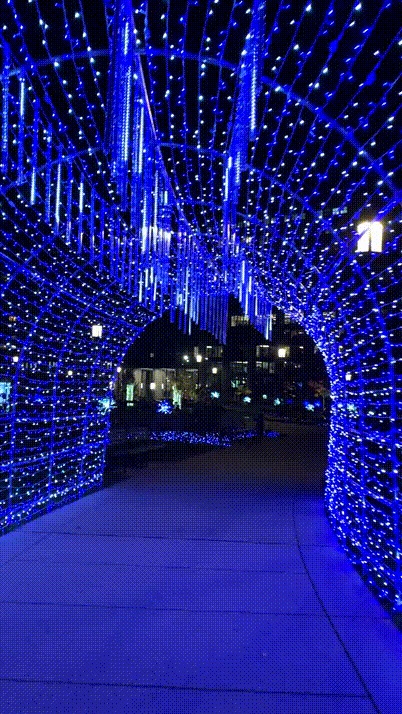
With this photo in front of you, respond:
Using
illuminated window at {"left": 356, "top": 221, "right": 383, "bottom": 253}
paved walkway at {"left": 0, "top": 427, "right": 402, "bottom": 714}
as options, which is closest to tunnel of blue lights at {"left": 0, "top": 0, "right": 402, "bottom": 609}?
illuminated window at {"left": 356, "top": 221, "right": 383, "bottom": 253}

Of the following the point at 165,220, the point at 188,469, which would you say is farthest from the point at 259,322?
the point at 165,220

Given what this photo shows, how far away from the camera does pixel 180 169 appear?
7402 millimetres

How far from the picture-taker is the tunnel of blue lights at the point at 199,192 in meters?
4.23

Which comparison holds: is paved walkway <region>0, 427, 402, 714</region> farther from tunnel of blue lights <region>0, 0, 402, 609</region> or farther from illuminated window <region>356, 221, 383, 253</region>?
illuminated window <region>356, 221, 383, 253</region>

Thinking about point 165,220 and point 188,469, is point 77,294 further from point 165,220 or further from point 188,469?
point 188,469

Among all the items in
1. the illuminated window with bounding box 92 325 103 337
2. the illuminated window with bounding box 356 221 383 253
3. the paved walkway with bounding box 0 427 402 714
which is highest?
the illuminated window with bounding box 356 221 383 253

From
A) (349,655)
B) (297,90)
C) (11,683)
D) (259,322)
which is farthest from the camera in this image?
(259,322)

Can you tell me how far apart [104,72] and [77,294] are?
3.66 meters

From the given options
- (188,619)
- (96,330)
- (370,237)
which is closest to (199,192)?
(96,330)

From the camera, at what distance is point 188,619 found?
15.9 ft

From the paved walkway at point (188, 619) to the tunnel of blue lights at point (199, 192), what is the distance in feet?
1.63

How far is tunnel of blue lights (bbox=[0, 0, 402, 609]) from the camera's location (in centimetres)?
423

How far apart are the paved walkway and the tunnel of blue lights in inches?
19.5

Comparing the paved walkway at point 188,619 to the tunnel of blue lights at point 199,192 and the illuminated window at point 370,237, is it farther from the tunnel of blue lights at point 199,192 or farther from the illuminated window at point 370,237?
the illuminated window at point 370,237
